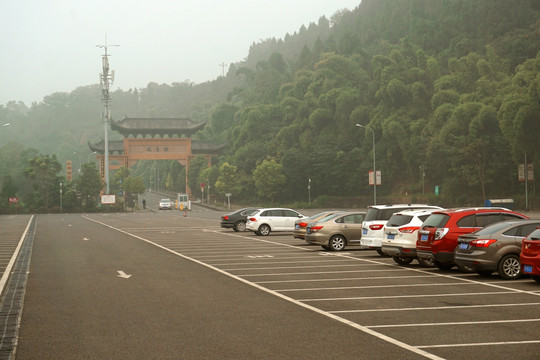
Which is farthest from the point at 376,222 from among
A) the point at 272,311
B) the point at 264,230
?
the point at 264,230

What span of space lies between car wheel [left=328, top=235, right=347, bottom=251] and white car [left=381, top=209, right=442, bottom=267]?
5201mm

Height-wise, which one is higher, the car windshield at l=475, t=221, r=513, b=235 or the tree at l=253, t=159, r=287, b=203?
the tree at l=253, t=159, r=287, b=203

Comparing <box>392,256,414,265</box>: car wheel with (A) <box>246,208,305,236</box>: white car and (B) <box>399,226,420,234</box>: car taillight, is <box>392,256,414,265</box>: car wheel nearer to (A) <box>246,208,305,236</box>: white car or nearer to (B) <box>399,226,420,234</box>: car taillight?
(B) <box>399,226,420,234</box>: car taillight

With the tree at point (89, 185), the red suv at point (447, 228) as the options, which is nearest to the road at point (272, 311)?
the red suv at point (447, 228)

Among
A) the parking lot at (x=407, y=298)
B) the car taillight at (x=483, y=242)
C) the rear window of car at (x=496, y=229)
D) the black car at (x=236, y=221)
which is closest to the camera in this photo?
the parking lot at (x=407, y=298)

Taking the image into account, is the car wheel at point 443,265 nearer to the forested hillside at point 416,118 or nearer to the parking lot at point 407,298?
the parking lot at point 407,298

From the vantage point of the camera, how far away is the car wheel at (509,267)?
16375mm

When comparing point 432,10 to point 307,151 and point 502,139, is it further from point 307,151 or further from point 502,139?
point 502,139

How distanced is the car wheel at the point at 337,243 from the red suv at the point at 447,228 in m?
6.99

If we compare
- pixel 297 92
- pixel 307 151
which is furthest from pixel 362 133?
pixel 297 92

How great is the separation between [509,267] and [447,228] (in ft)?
6.53

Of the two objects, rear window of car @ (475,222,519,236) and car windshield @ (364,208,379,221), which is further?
car windshield @ (364,208,379,221)

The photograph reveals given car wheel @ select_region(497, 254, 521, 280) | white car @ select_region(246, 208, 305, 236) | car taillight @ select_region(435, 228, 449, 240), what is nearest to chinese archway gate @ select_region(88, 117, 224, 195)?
white car @ select_region(246, 208, 305, 236)

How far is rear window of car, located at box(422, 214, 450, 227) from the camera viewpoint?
18172 mm
